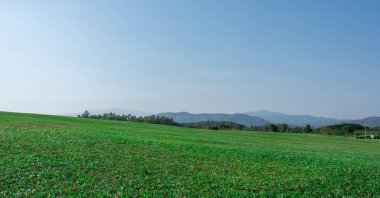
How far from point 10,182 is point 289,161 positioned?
14.0 m

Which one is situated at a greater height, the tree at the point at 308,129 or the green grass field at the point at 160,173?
the tree at the point at 308,129

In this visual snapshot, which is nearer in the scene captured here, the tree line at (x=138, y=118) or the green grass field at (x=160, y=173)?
the green grass field at (x=160, y=173)

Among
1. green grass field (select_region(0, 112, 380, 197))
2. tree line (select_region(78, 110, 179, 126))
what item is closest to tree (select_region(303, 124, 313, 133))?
tree line (select_region(78, 110, 179, 126))

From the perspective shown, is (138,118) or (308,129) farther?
(138,118)

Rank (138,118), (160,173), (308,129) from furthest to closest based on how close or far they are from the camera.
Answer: (138,118) < (308,129) < (160,173)

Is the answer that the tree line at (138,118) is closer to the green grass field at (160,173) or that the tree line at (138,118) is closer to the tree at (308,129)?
the tree at (308,129)

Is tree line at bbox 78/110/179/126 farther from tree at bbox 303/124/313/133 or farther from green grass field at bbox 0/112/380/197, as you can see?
green grass field at bbox 0/112/380/197

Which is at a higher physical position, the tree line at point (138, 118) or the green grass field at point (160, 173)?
the tree line at point (138, 118)

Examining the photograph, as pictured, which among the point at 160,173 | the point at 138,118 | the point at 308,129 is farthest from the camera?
the point at 138,118

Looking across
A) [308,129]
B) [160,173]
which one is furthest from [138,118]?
[160,173]

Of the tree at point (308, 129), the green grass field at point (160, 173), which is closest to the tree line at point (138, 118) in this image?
the tree at point (308, 129)

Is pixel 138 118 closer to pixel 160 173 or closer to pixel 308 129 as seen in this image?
pixel 308 129

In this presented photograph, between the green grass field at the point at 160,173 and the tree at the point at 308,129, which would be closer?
the green grass field at the point at 160,173

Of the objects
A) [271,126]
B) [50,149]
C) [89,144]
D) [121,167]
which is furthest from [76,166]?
[271,126]
